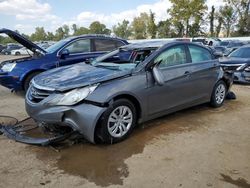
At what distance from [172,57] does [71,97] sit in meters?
2.23

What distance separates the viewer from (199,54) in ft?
21.3

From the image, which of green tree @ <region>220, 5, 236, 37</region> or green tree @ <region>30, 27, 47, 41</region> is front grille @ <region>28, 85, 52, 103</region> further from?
green tree @ <region>30, 27, 47, 41</region>

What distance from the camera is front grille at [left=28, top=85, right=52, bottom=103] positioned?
4.60 meters

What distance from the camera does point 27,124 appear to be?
5.53 metres

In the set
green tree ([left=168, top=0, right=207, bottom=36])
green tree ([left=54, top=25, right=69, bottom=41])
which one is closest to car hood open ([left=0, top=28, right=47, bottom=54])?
green tree ([left=168, top=0, right=207, bottom=36])

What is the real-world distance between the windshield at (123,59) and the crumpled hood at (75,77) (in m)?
0.26

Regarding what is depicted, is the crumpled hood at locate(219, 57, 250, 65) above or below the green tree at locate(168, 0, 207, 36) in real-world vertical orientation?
below

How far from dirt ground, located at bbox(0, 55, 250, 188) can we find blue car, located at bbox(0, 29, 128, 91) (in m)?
3.08

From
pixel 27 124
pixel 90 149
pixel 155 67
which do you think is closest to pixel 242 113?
pixel 155 67

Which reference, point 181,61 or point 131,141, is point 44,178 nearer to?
point 131,141

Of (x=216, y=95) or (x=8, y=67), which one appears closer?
(x=216, y=95)

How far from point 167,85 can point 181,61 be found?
75 centimetres

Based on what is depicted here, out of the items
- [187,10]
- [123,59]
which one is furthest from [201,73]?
[187,10]

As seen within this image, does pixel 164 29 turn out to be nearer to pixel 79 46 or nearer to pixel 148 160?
pixel 79 46
